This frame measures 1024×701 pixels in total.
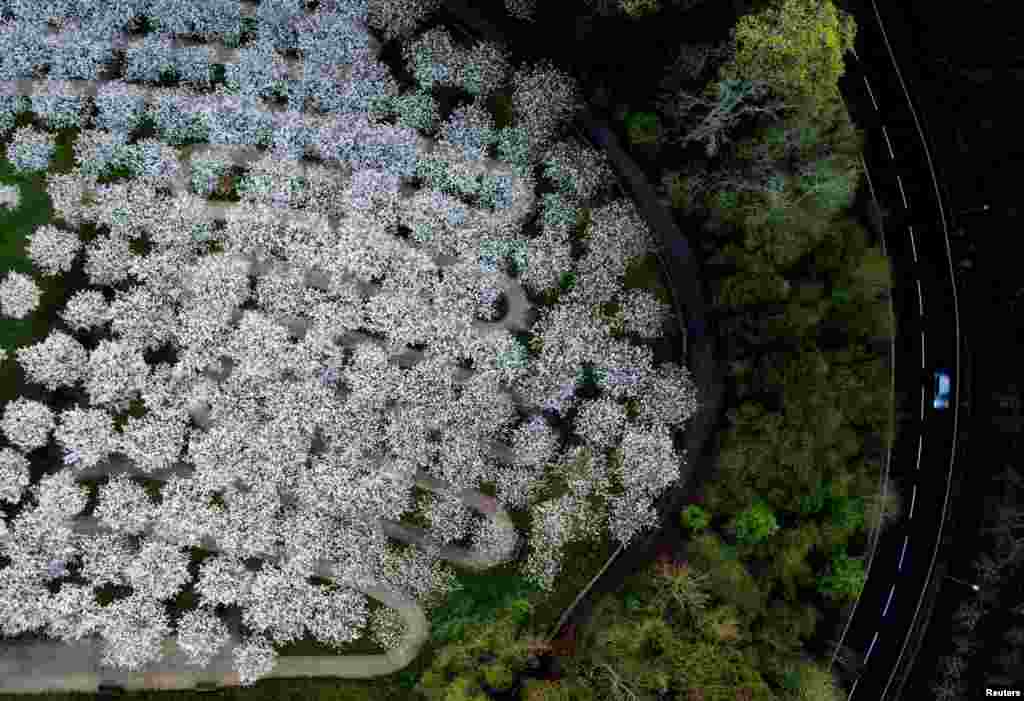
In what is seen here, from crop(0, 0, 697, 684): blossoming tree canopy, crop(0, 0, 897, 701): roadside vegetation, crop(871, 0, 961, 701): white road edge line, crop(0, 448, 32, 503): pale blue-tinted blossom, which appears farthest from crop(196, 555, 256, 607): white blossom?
crop(871, 0, 961, 701): white road edge line

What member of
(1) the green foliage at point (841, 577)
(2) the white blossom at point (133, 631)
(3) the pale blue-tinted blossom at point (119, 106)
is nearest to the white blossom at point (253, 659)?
(2) the white blossom at point (133, 631)

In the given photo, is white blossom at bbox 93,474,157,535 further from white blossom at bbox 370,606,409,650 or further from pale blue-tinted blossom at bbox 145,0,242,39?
pale blue-tinted blossom at bbox 145,0,242,39

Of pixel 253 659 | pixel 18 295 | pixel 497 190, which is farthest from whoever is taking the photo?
pixel 497 190

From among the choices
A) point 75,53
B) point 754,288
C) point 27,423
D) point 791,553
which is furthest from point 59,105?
point 791,553

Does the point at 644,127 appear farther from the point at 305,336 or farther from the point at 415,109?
the point at 305,336

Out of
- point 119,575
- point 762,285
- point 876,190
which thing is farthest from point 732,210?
point 119,575
